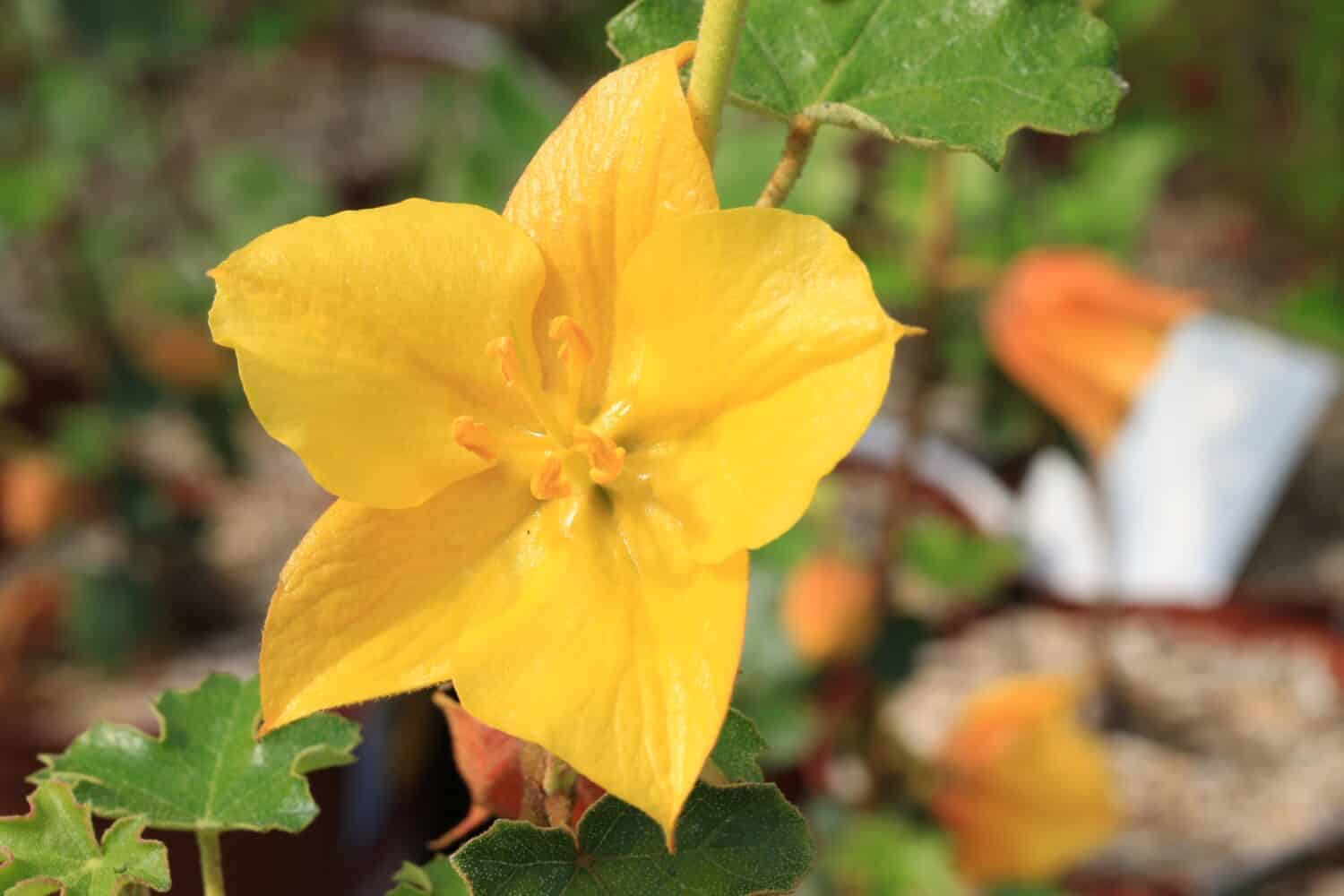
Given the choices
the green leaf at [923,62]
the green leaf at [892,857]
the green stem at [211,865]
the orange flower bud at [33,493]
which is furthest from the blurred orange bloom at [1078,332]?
the orange flower bud at [33,493]

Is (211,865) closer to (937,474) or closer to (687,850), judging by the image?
(687,850)

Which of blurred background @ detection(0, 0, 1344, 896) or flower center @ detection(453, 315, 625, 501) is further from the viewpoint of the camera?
blurred background @ detection(0, 0, 1344, 896)

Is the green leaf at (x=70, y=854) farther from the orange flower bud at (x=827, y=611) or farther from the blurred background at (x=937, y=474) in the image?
the orange flower bud at (x=827, y=611)

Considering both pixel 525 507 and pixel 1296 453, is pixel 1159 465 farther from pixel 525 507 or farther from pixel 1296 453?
pixel 525 507

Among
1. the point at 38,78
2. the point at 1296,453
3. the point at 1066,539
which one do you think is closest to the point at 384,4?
the point at 38,78

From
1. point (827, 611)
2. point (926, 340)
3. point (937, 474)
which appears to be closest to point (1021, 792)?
point (827, 611)

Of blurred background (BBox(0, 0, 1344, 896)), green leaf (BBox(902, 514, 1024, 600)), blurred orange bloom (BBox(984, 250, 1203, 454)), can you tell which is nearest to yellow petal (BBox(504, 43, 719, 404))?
blurred background (BBox(0, 0, 1344, 896))

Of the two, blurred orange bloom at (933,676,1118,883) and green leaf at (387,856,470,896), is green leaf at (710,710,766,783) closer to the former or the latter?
green leaf at (387,856,470,896)
